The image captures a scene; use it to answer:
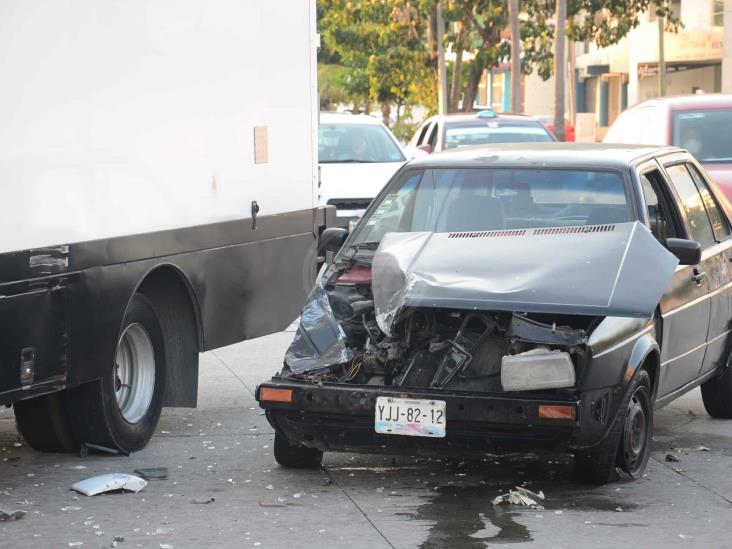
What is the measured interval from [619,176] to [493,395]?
5.34 ft

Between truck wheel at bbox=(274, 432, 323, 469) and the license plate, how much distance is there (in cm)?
72

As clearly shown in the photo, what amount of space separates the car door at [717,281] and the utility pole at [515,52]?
28.6 meters

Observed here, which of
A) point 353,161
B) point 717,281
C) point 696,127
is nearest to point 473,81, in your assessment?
point 353,161

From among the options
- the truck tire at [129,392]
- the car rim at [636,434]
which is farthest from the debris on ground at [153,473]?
the car rim at [636,434]

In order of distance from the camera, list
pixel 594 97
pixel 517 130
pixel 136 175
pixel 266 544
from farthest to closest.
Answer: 1. pixel 594 97
2. pixel 517 130
3. pixel 136 175
4. pixel 266 544

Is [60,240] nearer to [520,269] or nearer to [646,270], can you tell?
[520,269]

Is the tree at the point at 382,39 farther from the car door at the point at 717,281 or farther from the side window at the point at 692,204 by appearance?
the side window at the point at 692,204

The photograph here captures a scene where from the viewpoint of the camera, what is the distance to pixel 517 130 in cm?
2033

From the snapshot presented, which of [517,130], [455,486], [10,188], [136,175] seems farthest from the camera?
[517,130]

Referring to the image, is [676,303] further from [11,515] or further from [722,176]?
[722,176]

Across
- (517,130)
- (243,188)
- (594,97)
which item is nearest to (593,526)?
(243,188)

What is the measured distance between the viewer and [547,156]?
775 cm

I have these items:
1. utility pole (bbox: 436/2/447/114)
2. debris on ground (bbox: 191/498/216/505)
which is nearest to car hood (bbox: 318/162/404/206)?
debris on ground (bbox: 191/498/216/505)

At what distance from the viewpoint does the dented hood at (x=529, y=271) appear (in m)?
6.46
